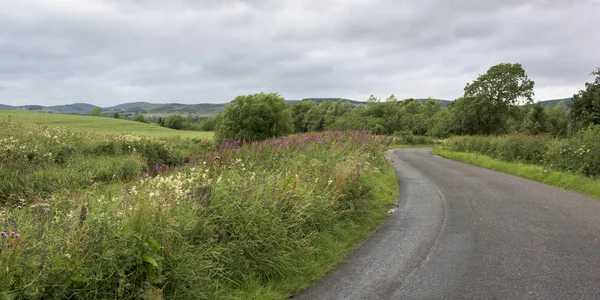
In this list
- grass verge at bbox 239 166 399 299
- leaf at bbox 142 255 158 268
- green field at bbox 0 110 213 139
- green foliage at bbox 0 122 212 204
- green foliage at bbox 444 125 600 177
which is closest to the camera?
leaf at bbox 142 255 158 268

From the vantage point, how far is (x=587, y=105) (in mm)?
47594

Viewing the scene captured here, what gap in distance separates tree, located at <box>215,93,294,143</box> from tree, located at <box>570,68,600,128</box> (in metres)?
37.4

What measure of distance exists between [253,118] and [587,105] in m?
43.9

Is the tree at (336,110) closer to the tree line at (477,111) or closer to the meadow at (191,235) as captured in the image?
the tree line at (477,111)

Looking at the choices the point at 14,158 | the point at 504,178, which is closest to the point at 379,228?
the point at 504,178

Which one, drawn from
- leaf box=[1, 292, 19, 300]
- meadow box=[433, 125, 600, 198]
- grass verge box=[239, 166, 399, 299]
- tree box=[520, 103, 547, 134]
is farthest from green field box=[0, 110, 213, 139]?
tree box=[520, 103, 547, 134]

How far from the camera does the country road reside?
472 cm

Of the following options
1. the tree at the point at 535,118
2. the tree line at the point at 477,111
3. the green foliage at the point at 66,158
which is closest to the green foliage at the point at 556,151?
the green foliage at the point at 66,158

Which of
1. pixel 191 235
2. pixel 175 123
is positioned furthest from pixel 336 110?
pixel 191 235

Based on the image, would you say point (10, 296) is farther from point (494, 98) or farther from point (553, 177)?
point (494, 98)

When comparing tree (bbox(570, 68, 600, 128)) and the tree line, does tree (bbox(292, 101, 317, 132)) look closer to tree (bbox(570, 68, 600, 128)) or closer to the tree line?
the tree line

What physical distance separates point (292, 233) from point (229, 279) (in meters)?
1.58

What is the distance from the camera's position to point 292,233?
5.85 m

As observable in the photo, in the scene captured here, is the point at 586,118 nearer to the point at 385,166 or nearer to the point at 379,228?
the point at 385,166
